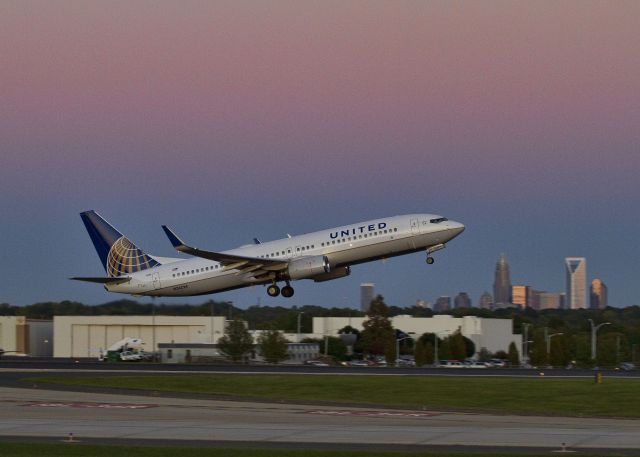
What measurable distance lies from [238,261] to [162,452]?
1454 inches

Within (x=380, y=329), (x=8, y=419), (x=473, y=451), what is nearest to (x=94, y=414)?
(x=8, y=419)

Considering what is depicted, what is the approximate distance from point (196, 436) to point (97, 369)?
131 ft

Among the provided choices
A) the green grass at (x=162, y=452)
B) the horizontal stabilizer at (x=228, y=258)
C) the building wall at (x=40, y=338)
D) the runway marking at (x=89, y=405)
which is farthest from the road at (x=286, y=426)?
the building wall at (x=40, y=338)

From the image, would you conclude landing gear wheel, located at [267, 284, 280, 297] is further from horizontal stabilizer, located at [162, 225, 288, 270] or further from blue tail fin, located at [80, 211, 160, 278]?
blue tail fin, located at [80, 211, 160, 278]

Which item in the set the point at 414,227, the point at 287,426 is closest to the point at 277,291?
the point at 414,227

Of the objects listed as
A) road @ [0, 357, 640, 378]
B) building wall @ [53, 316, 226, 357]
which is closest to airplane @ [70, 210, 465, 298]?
road @ [0, 357, 640, 378]

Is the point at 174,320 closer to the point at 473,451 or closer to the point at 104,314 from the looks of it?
the point at 104,314

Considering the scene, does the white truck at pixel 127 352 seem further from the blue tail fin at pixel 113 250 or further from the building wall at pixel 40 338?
the blue tail fin at pixel 113 250

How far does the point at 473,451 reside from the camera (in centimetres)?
3250

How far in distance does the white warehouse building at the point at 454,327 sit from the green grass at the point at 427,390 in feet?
286

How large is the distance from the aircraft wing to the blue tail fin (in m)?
8.49

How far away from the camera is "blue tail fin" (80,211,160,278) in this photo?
7712 centimetres

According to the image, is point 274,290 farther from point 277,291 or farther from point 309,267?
point 309,267

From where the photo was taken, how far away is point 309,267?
67.1m
